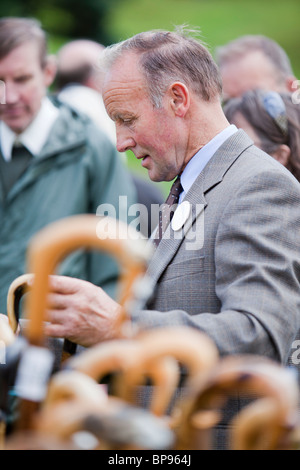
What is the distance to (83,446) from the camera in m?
1.09

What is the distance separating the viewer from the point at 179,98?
220cm

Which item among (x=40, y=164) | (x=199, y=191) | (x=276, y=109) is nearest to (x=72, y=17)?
(x=40, y=164)

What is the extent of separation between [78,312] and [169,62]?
879 millimetres

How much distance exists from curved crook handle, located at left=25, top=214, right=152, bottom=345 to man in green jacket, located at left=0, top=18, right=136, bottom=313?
2.23 meters

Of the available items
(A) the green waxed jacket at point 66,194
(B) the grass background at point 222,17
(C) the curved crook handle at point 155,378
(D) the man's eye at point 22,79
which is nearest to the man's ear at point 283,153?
(A) the green waxed jacket at point 66,194

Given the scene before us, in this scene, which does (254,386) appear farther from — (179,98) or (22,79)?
(22,79)

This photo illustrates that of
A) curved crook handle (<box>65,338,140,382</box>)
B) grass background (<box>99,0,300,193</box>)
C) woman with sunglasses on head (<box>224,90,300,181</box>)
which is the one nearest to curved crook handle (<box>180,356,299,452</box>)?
curved crook handle (<box>65,338,140,382</box>)

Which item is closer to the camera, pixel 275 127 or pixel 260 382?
pixel 260 382

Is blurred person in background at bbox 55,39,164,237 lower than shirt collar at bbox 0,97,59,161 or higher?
higher

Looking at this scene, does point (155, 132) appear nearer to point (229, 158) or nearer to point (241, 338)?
point (229, 158)

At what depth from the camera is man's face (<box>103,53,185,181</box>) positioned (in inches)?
86.6

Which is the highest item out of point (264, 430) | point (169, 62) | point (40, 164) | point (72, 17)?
point (72, 17)

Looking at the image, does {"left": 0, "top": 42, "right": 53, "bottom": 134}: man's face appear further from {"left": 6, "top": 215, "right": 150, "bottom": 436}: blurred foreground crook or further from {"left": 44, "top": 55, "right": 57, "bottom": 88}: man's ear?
{"left": 6, "top": 215, "right": 150, "bottom": 436}: blurred foreground crook

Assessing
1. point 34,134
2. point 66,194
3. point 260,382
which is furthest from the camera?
point 34,134
